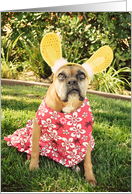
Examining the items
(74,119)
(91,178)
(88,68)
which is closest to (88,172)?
(91,178)

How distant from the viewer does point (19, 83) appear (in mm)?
5145

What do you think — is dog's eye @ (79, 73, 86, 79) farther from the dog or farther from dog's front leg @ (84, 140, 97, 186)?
dog's front leg @ (84, 140, 97, 186)

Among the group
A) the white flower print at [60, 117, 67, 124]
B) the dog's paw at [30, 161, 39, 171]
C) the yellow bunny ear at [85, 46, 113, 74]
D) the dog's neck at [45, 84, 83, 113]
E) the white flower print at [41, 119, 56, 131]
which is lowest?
the dog's paw at [30, 161, 39, 171]

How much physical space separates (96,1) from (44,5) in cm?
35

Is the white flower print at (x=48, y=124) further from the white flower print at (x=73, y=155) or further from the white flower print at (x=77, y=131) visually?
the white flower print at (x=73, y=155)

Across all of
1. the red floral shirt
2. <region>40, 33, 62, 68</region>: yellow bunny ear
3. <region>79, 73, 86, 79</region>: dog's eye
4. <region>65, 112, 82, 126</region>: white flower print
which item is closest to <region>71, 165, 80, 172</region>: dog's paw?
the red floral shirt

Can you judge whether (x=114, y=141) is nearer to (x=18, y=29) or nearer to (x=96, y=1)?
(x=96, y=1)

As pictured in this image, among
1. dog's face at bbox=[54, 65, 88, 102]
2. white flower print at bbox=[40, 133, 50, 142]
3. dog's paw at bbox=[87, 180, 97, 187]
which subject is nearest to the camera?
dog's face at bbox=[54, 65, 88, 102]

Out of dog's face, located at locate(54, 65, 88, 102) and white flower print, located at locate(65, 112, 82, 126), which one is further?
white flower print, located at locate(65, 112, 82, 126)

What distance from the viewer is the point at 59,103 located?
171cm

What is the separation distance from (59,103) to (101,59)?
22.1 inches

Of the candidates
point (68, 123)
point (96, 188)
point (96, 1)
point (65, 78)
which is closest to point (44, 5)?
point (96, 1)

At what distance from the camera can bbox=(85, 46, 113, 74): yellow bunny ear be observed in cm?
167

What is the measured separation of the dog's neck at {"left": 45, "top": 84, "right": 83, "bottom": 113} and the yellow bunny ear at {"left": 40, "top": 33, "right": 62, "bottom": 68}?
29cm
